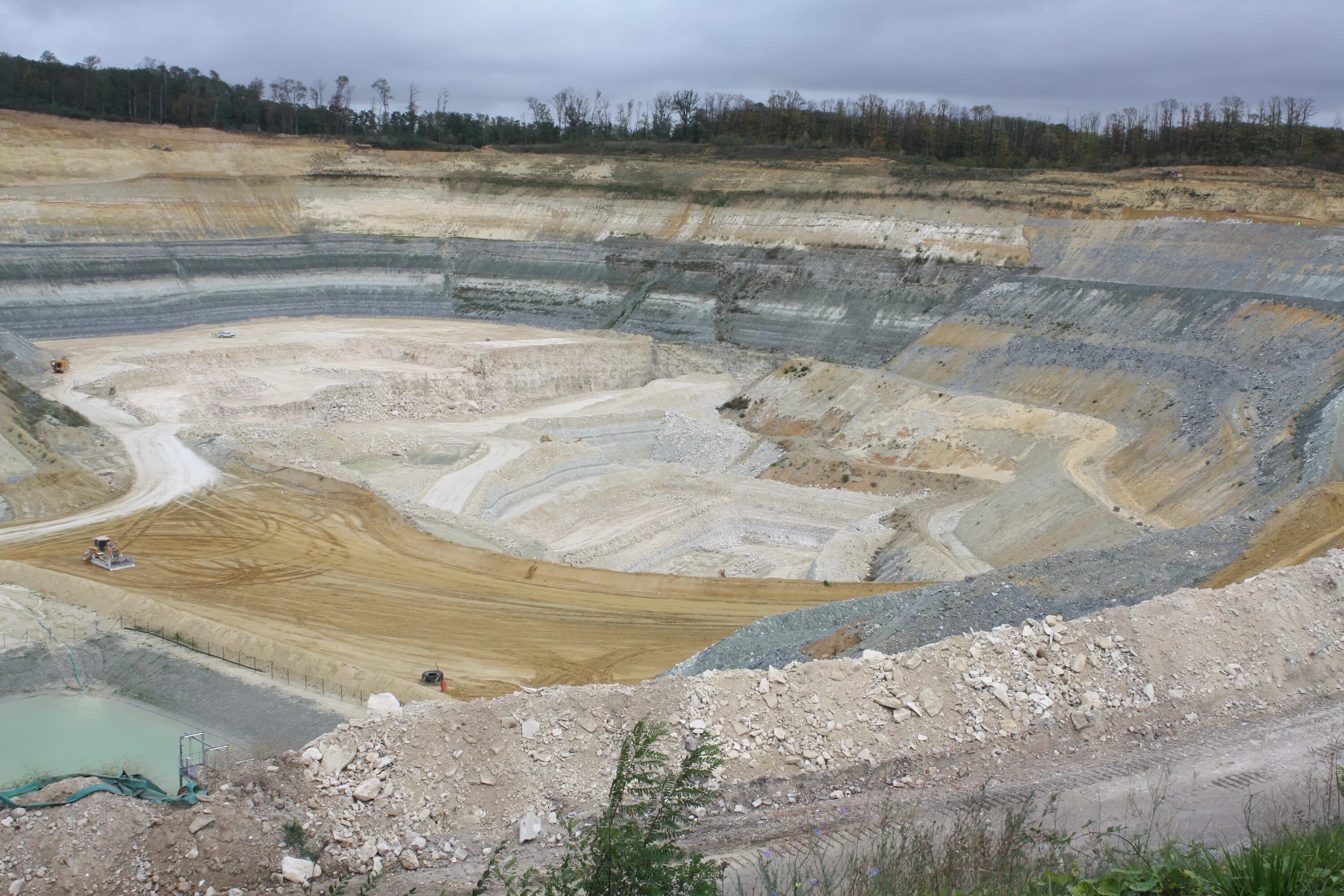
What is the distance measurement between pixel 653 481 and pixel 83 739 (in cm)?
2063

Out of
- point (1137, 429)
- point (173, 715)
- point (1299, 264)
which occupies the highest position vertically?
point (1299, 264)

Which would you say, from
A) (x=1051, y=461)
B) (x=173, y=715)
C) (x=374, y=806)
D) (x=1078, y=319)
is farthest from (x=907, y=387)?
(x=374, y=806)

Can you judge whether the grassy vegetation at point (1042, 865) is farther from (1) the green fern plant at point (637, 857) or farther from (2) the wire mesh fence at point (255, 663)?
(2) the wire mesh fence at point (255, 663)

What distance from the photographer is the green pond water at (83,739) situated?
16.2m

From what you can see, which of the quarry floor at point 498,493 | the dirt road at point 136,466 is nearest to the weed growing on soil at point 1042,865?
the quarry floor at point 498,493

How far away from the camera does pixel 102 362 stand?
4628cm

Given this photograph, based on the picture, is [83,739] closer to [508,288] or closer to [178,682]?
[178,682]

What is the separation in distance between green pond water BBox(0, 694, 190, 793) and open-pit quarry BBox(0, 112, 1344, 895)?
66 centimetres

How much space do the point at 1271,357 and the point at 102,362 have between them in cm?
4592

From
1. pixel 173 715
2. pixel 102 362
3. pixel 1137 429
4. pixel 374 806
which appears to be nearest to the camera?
pixel 374 806

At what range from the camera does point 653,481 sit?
35.6 metres

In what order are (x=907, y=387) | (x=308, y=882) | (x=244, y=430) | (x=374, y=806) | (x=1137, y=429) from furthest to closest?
1. (x=907, y=387)
2. (x=244, y=430)
3. (x=1137, y=429)
4. (x=374, y=806)
5. (x=308, y=882)

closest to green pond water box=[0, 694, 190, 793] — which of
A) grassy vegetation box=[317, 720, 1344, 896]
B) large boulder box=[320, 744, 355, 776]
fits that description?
large boulder box=[320, 744, 355, 776]

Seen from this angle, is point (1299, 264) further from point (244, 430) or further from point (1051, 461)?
point (244, 430)
